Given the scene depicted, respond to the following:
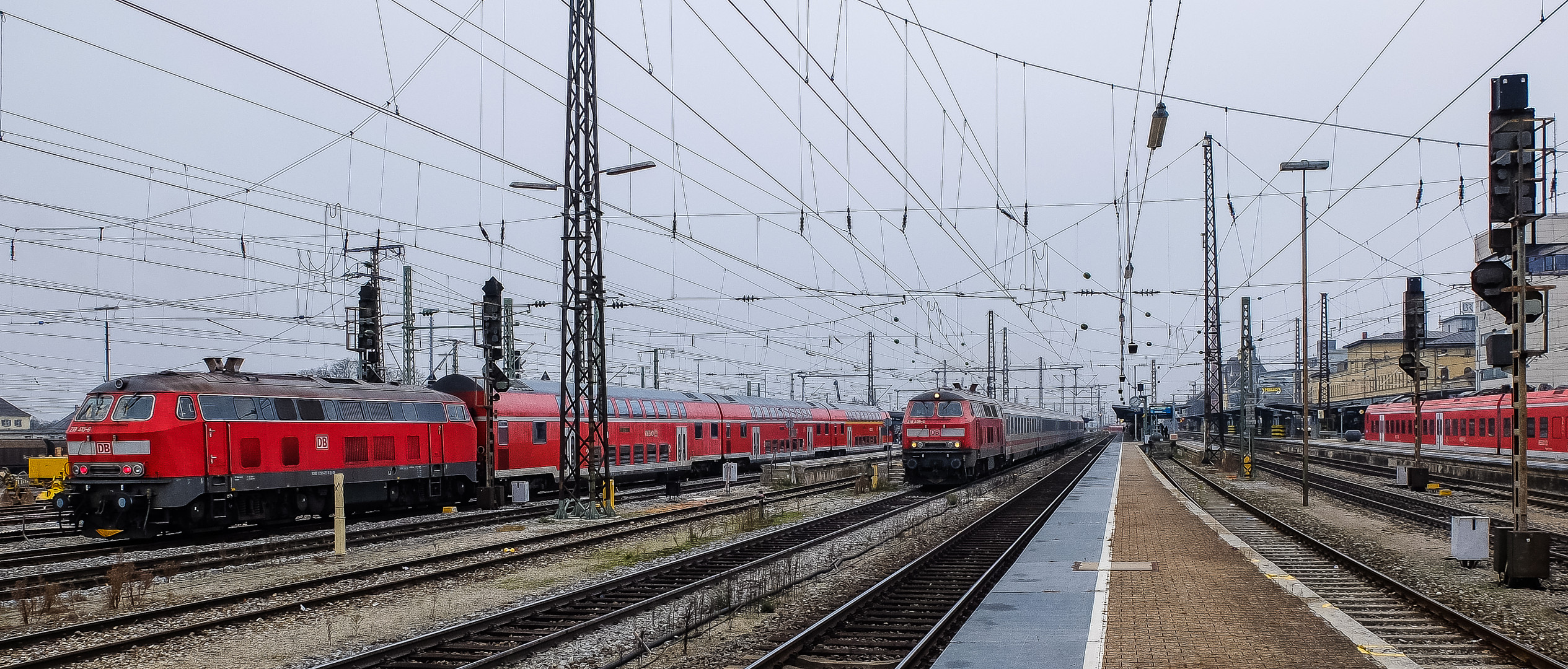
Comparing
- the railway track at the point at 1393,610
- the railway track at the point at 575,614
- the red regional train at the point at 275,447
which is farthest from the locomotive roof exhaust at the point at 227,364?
the railway track at the point at 1393,610

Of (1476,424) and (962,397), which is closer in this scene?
(962,397)

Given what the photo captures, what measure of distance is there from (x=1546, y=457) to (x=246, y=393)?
49.1 m

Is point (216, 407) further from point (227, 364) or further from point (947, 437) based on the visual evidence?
point (947, 437)

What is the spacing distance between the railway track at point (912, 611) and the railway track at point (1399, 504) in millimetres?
8033

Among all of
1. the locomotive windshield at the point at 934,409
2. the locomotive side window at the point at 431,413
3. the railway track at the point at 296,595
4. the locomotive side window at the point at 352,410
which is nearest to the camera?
the railway track at the point at 296,595

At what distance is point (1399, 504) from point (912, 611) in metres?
21.7

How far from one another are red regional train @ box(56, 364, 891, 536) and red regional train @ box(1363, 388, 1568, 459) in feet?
119

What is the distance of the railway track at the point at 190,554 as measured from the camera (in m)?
15.2

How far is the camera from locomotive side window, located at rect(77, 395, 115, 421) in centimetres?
1933

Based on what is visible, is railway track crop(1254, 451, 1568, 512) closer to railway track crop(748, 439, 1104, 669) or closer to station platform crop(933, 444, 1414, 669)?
station platform crop(933, 444, 1414, 669)

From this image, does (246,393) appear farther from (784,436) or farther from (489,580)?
(784,436)

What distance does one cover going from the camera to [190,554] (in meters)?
17.8

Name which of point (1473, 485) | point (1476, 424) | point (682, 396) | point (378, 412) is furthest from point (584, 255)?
point (1476, 424)

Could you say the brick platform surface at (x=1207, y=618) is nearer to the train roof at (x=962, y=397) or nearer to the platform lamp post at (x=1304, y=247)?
the platform lamp post at (x=1304, y=247)
